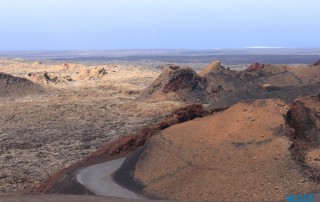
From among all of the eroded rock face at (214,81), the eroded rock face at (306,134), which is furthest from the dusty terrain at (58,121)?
the eroded rock face at (306,134)

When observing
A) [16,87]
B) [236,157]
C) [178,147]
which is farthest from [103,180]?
[16,87]

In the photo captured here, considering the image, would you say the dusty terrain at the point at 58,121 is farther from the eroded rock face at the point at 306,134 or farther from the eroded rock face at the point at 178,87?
the eroded rock face at the point at 306,134

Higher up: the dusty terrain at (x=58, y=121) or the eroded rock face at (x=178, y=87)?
the eroded rock face at (x=178, y=87)

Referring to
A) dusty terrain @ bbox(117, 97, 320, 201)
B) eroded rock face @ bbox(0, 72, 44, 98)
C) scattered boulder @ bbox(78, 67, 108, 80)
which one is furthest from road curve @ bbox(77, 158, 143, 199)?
scattered boulder @ bbox(78, 67, 108, 80)

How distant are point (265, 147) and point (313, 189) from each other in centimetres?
265

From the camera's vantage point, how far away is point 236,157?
14594mm

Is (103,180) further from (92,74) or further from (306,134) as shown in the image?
(92,74)

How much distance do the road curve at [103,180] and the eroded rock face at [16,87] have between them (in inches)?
1207

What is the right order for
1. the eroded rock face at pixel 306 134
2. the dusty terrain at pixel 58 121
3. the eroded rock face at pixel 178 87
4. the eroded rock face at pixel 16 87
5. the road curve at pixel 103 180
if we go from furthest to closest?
the eroded rock face at pixel 16 87 < the eroded rock face at pixel 178 87 < the dusty terrain at pixel 58 121 < the road curve at pixel 103 180 < the eroded rock face at pixel 306 134

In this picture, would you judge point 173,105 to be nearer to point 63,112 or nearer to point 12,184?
point 63,112

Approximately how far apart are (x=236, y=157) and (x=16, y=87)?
120 ft

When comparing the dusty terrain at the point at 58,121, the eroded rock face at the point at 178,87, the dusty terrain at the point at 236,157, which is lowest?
the dusty terrain at the point at 58,121

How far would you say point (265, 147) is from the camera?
14586mm

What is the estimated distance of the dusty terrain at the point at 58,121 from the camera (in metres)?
21.9
